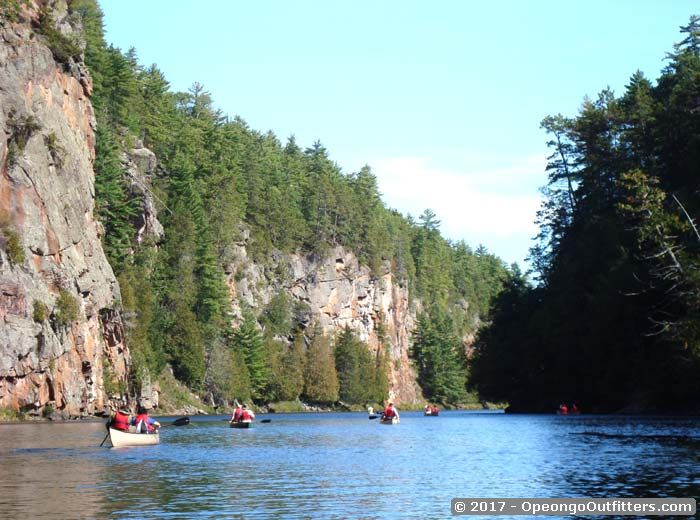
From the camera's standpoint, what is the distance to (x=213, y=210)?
5098 inches

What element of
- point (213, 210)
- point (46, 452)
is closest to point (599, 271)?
point (46, 452)

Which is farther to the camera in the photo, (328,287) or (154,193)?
(328,287)

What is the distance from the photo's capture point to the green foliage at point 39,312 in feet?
234

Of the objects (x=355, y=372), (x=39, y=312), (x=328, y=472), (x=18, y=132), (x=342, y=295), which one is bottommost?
(x=328, y=472)

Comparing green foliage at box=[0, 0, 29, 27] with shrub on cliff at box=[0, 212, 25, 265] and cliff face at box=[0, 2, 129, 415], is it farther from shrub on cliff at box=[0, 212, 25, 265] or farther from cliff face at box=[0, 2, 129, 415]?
shrub on cliff at box=[0, 212, 25, 265]

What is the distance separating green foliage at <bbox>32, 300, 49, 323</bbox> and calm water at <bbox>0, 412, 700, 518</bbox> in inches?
695

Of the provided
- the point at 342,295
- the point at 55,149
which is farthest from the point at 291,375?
the point at 55,149

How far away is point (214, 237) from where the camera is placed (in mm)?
128000

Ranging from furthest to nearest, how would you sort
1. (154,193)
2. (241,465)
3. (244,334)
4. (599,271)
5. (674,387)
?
(244,334)
(154,193)
(599,271)
(674,387)
(241,465)

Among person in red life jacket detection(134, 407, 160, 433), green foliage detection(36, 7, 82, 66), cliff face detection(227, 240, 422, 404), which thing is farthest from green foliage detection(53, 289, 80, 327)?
cliff face detection(227, 240, 422, 404)

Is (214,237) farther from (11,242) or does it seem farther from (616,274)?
(616,274)

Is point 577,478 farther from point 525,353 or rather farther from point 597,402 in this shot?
point 525,353

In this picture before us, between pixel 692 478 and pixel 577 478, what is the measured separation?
10.4ft

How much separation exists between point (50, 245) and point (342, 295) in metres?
80.9
